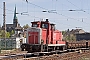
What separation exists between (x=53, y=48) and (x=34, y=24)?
10.8 ft

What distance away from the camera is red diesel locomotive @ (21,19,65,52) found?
2584cm

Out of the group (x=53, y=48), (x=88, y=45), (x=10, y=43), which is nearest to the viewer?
(x=53, y=48)

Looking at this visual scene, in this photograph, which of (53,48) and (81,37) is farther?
(81,37)

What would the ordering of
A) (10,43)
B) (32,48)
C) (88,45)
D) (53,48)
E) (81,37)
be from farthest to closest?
(81,37) → (10,43) → (88,45) → (53,48) → (32,48)

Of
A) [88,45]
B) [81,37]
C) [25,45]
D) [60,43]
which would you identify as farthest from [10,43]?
[81,37]

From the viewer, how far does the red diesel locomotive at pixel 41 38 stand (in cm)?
2584

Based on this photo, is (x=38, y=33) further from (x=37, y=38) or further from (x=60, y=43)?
(x=60, y=43)

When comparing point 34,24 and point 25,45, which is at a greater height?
point 34,24

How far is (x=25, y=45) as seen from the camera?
2611 cm

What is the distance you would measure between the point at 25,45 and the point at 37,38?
1550mm

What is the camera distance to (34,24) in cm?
2725

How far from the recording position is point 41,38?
26.8 m

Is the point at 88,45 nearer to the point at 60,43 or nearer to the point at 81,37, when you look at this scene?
the point at 60,43

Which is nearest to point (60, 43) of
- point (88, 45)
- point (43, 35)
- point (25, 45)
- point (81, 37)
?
point (43, 35)
